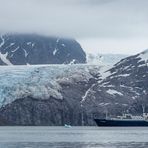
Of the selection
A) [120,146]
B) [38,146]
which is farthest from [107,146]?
[38,146]

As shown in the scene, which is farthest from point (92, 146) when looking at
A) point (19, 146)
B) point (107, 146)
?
point (19, 146)

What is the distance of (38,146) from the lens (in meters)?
112

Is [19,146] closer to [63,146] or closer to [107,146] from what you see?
[63,146]

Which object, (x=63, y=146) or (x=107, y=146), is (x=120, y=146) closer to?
(x=107, y=146)

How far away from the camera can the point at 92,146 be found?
112m

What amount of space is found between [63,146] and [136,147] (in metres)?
12.3

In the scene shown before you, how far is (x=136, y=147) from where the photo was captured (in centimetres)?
10825

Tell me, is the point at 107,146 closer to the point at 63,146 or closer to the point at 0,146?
the point at 63,146

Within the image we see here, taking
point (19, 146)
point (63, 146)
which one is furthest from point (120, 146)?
point (19, 146)

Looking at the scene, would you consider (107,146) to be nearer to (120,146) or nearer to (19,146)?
(120,146)

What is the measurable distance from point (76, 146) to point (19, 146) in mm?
9386

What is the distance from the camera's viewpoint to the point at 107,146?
11238 cm

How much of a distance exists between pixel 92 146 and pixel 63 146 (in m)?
4.78

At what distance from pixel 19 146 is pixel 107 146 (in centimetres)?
1451
